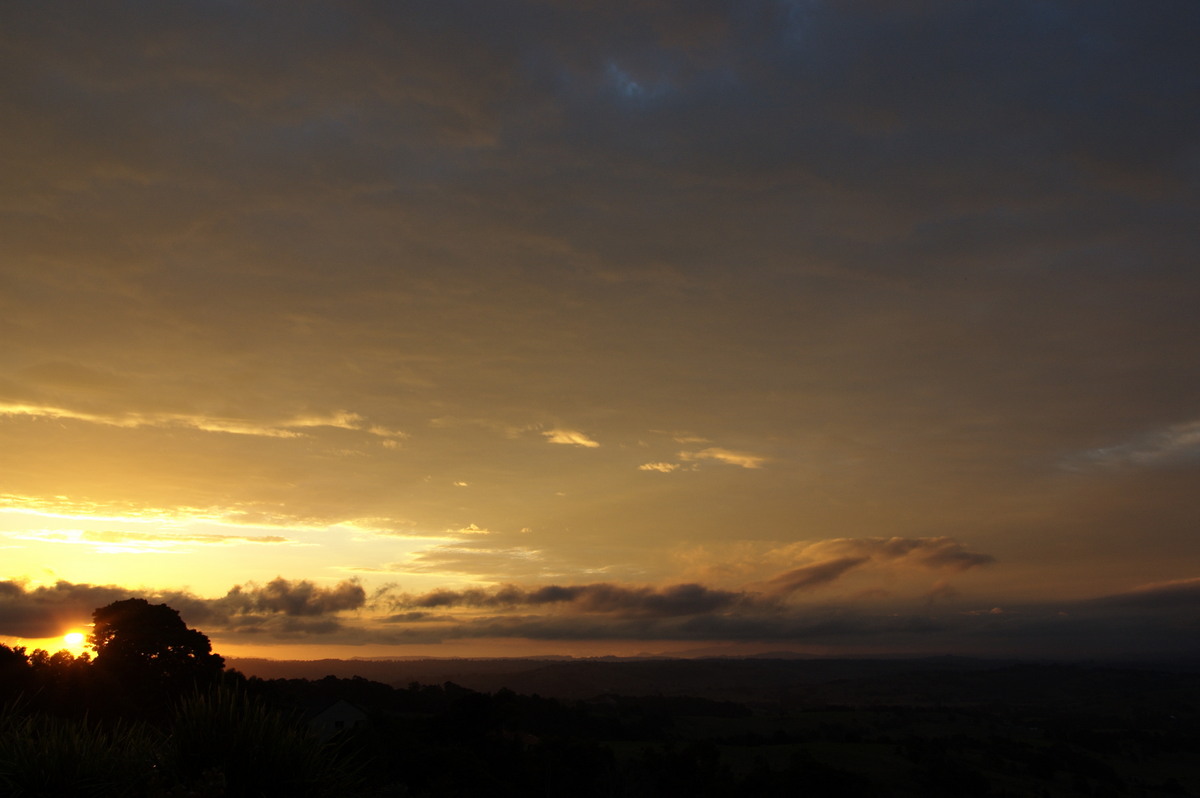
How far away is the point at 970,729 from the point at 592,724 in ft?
257

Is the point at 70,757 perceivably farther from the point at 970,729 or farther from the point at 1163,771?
the point at 970,729

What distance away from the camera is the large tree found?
5994 cm

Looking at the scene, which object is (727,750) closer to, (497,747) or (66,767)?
(497,747)

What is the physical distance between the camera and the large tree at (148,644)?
2360 inches

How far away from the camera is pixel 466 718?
72375mm

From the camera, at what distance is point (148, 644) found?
6103 centimetres

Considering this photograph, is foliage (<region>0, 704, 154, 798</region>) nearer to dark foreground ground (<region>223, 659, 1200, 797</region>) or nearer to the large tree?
dark foreground ground (<region>223, 659, 1200, 797</region>)

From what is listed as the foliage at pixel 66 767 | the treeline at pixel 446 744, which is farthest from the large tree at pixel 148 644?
the foliage at pixel 66 767

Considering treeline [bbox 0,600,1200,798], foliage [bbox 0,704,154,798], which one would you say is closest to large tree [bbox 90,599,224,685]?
treeline [bbox 0,600,1200,798]

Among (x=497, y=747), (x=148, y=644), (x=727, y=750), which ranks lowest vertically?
(x=727, y=750)

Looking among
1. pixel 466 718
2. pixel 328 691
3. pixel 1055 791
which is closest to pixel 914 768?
pixel 1055 791

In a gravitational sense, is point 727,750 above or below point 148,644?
below

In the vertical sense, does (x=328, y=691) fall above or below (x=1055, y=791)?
above

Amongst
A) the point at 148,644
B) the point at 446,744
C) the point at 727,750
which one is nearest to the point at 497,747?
the point at 446,744
